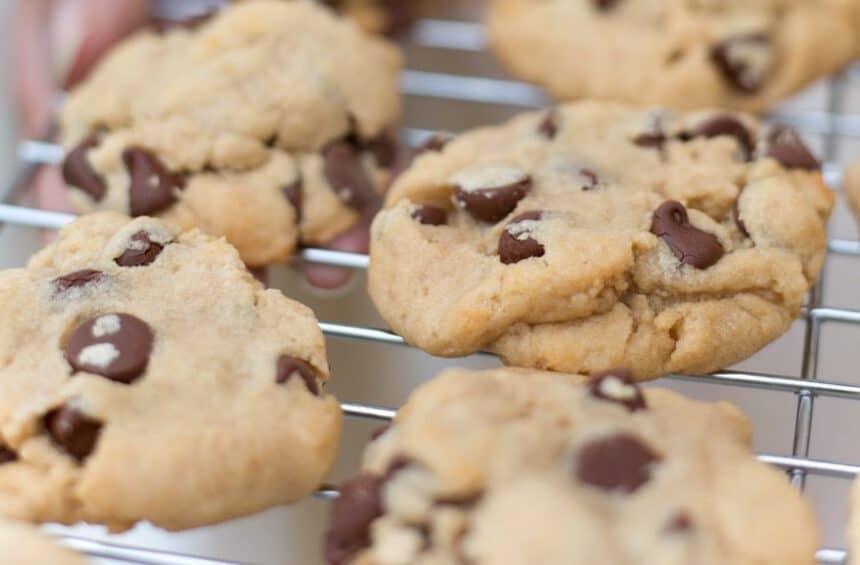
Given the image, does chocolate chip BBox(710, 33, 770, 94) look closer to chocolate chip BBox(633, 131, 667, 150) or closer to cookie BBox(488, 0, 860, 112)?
cookie BBox(488, 0, 860, 112)

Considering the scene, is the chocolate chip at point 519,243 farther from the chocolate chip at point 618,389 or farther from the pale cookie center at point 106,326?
the pale cookie center at point 106,326

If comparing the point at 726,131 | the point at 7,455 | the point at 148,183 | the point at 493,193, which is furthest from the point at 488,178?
the point at 7,455

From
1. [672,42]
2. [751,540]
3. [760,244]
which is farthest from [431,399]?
[672,42]

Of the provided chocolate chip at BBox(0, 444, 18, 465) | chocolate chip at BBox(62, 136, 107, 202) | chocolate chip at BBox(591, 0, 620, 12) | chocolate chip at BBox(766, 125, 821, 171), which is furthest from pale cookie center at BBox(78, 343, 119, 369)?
chocolate chip at BBox(591, 0, 620, 12)

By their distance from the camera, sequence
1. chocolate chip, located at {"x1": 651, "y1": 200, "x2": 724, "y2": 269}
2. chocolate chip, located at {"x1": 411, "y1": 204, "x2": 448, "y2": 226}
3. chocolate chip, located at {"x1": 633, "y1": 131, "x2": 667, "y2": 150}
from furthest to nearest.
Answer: chocolate chip, located at {"x1": 633, "y1": 131, "x2": 667, "y2": 150}, chocolate chip, located at {"x1": 411, "y1": 204, "x2": 448, "y2": 226}, chocolate chip, located at {"x1": 651, "y1": 200, "x2": 724, "y2": 269}

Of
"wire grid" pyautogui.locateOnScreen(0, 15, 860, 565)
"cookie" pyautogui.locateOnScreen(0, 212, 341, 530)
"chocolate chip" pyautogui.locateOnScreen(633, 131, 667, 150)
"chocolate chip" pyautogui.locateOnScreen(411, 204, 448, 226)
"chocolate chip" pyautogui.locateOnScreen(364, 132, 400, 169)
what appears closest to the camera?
"cookie" pyautogui.locateOnScreen(0, 212, 341, 530)

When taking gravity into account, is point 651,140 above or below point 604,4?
below

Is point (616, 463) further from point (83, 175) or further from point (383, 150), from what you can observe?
point (83, 175)

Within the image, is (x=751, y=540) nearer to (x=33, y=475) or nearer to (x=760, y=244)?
(x=760, y=244)
